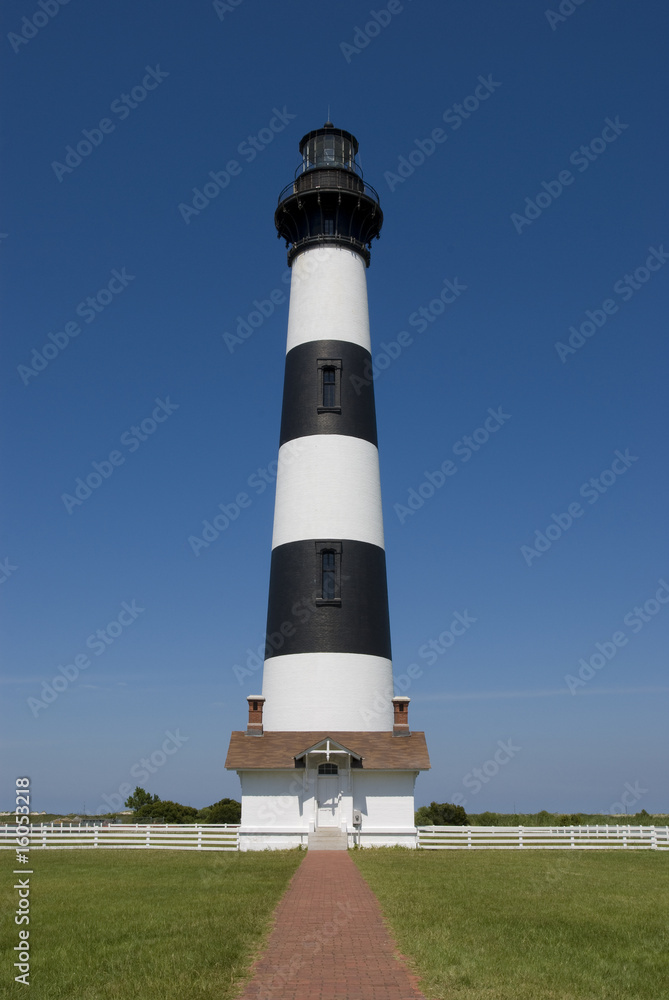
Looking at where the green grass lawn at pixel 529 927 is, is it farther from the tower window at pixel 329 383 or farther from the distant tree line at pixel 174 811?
the distant tree line at pixel 174 811

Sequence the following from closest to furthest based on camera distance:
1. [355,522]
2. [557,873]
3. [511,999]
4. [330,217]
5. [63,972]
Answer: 1. [511,999]
2. [63,972]
3. [557,873]
4. [355,522]
5. [330,217]

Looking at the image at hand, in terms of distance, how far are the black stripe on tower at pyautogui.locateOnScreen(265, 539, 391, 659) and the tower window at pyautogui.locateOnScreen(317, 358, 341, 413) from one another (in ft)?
15.9

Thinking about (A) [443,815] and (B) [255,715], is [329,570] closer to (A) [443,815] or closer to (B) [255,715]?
(B) [255,715]

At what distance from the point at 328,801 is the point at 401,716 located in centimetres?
352

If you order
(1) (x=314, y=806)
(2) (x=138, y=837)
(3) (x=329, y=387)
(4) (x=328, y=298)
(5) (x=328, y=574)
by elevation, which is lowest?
(2) (x=138, y=837)

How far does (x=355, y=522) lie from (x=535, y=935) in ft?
58.0

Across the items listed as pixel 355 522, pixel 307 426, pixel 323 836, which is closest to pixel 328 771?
pixel 323 836

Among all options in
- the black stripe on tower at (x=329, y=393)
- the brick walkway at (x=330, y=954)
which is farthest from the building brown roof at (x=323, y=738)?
the brick walkway at (x=330, y=954)

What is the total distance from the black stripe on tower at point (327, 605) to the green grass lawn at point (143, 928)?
7.38 metres

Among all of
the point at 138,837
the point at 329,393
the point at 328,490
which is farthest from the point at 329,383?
the point at 138,837

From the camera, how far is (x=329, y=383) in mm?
29078

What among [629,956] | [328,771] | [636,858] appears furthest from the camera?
[328,771]

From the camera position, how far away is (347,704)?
86.0ft

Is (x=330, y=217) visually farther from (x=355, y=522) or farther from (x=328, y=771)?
(x=328, y=771)
